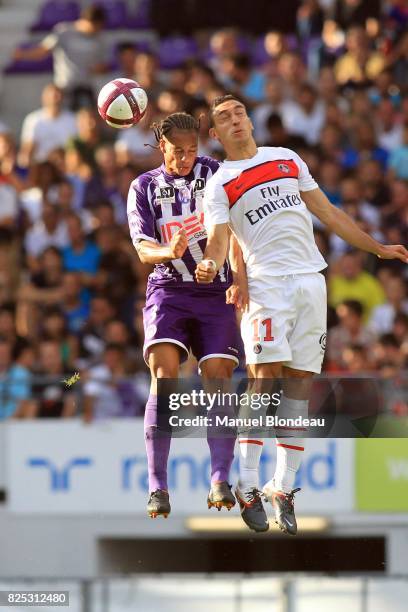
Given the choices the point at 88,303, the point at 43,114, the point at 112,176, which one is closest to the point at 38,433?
the point at 88,303

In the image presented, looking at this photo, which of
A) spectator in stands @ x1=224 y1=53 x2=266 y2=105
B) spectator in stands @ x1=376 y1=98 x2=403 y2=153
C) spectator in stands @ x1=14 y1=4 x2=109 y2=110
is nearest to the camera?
spectator in stands @ x1=376 y1=98 x2=403 y2=153

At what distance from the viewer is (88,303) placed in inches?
696

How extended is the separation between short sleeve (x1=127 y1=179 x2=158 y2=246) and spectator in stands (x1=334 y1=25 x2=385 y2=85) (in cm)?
892

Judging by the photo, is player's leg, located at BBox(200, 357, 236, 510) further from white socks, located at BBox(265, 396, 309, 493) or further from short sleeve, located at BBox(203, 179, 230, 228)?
short sleeve, located at BBox(203, 179, 230, 228)

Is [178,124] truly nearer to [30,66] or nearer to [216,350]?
[216,350]

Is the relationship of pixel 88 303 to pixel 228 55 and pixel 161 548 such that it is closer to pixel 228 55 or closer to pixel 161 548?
pixel 161 548

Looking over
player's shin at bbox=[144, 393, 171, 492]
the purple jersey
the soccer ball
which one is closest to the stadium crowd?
player's shin at bbox=[144, 393, 171, 492]

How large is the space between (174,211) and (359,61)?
9236 millimetres

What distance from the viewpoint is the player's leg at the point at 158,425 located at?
37.0 ft

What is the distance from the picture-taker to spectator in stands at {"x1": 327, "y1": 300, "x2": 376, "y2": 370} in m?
16.7

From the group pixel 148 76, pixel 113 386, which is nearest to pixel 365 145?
pixel 148 76

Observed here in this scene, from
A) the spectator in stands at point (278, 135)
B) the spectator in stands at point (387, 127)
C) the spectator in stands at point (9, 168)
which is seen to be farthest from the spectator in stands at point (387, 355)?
the spectator in stands at point (9, 168)

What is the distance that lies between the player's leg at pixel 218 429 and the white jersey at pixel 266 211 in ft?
2.15

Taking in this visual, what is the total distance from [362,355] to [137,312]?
2.25 metres
